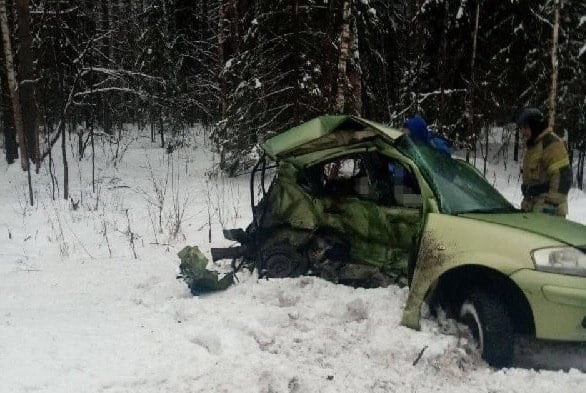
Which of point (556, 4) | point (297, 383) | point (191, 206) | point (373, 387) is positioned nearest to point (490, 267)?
point (373, 387)

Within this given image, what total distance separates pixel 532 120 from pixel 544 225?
→ 1953 mm

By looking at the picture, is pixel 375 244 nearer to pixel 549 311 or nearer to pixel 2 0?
pixel 549 311

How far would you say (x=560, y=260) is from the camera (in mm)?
3723

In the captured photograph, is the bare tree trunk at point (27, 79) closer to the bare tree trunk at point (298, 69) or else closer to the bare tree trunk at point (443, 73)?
the bare tree trunk at point (298, 69)

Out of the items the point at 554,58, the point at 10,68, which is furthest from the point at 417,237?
the point at 554,58

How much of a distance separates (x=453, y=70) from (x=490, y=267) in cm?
1713

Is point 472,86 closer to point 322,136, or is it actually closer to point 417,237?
point 322,136

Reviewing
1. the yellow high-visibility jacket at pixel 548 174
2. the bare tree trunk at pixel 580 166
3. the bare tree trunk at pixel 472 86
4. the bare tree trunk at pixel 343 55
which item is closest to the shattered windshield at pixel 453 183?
the yellow high-visibility jacket at pixel 548 174

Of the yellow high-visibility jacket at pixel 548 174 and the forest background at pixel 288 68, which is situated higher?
the forest background at pixel 288 68

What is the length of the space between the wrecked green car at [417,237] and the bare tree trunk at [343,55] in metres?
6.84

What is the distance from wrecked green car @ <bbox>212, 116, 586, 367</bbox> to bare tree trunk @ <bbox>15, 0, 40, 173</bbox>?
41.1ft

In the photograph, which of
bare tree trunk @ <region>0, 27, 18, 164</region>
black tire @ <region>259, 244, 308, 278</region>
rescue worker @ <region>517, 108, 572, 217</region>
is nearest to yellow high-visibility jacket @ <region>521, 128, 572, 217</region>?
rescue worker @ <region>517, 108, 572, 217</region>

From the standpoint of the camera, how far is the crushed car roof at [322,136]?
5.40 metres

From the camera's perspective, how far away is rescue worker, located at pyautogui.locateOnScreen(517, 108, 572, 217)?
219 inches
